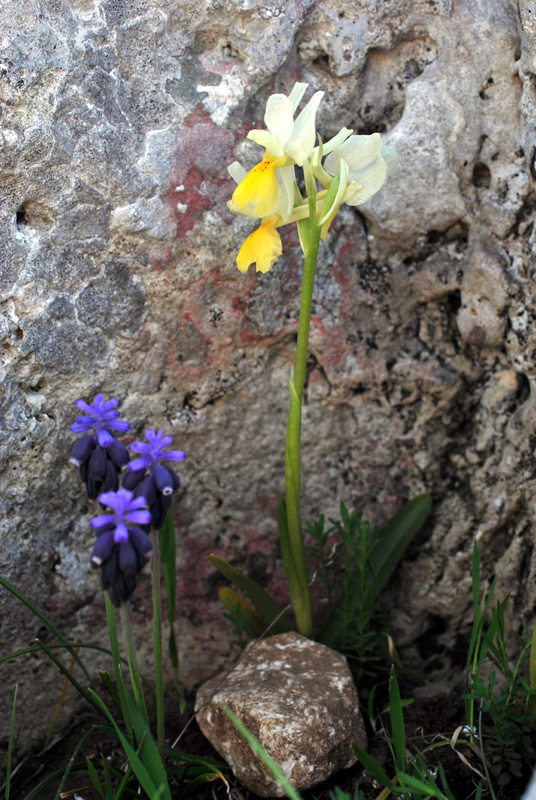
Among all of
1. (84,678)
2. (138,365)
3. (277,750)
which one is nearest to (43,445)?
(138,365)

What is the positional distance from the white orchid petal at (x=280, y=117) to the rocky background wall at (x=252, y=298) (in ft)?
→ 1.03

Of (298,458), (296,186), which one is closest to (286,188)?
(296,186)

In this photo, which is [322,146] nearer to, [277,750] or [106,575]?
[106,575]

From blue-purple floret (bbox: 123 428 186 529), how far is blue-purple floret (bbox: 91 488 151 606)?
0.15 ft

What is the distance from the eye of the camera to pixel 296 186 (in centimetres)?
150

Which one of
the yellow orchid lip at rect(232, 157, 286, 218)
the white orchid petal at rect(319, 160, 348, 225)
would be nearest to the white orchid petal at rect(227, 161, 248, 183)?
the yellow orchid lip at rect(232, 157, 286, 218)

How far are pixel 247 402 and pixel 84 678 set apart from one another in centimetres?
84

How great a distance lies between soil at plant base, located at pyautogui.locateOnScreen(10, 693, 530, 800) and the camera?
4.72 ft

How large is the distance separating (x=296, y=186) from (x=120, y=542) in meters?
0.82

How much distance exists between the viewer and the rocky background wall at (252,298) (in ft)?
5.34

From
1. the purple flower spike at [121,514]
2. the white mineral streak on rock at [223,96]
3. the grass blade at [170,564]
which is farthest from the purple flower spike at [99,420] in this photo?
the white mineral streak on rock at [223,96]

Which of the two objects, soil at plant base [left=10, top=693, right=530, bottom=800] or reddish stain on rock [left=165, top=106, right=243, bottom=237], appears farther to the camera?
reddish stain on rock [left=165, top=106, right=243, bottom=237]

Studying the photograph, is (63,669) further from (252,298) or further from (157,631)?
(252,298)

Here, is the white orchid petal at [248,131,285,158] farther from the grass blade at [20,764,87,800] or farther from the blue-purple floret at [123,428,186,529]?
the grass blade at [20,764,87,800]
